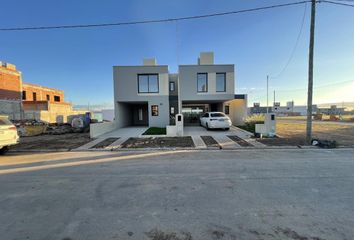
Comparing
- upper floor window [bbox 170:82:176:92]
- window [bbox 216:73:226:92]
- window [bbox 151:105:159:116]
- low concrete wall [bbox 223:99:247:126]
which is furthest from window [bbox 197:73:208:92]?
upper floor window [bbox 170:82:176:92]

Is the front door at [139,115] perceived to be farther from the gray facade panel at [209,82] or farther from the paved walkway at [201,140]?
A: the paved walkway at [201,140]

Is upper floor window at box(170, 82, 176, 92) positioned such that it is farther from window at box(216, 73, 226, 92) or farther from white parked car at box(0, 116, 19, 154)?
white parked car at box(0, 116, 19, 154)

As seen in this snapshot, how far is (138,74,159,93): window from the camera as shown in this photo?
17.0 meters

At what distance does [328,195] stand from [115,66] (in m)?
16.9

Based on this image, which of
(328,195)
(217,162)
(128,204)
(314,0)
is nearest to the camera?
(128,204)

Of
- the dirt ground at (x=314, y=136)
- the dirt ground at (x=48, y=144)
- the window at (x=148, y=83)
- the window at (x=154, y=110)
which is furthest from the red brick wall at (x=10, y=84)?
the dirt ground at (x=314, y=136)

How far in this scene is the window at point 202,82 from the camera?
1641 cm

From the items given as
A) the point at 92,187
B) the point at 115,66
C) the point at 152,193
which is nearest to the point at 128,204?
the point at 152,193

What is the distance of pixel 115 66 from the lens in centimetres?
1644

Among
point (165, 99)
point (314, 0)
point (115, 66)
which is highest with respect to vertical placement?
point (314, 0)

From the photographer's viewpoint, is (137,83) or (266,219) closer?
(266,219)

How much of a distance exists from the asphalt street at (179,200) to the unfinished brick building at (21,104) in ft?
69.1

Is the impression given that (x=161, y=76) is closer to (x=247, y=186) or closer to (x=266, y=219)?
(x=247, y=186)

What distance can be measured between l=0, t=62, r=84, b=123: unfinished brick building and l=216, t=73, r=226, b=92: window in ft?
74.9
